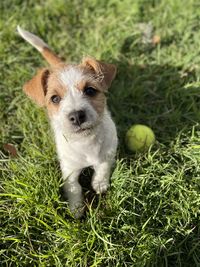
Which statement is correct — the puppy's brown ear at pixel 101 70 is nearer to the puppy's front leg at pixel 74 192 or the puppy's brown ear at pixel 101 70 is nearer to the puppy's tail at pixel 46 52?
the puppy's tail at pixel 46 52

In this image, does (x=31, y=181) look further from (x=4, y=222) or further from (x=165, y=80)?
(x=165, y=80)

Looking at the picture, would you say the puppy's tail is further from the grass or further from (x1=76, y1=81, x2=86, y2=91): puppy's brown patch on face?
(x1=76, y1=81, x2=86, y2=91): puppy's brown patch on face

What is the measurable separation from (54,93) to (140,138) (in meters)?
1.24

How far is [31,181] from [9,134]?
98 cm

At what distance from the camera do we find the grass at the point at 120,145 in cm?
376

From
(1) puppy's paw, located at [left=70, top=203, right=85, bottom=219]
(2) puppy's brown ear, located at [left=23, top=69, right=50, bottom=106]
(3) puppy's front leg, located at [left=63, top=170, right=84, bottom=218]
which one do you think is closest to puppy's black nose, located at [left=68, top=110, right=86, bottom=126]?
(2) puppy's brown ear, located at [left=23, top=69, right=50, bottom=106]

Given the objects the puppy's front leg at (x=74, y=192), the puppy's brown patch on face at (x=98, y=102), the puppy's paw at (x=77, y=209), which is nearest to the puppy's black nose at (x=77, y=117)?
the puppy's brown patch on face at (x=98, y=102)

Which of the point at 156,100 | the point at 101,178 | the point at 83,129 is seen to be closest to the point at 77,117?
the point at 83,129

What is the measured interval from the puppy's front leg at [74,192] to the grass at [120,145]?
0.32 ft

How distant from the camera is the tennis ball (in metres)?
4.40

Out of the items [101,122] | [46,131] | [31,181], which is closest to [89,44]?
[46,131]

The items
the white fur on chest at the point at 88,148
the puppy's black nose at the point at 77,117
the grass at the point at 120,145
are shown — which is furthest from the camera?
the white fur on chest at the point at 88,148

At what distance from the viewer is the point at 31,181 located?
159 inches

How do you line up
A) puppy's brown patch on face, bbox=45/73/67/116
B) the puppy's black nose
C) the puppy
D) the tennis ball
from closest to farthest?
the puppy's black nose → the puppy → puppy's brown patch on face, bbox=45/73/67/116 → the tennis ball
